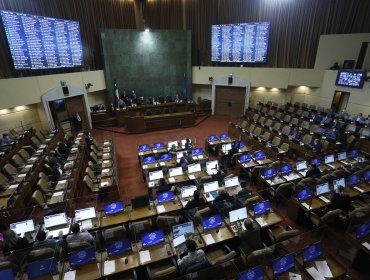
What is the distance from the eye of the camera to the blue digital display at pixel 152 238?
5.32m

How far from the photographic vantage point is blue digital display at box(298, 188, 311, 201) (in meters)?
6.86

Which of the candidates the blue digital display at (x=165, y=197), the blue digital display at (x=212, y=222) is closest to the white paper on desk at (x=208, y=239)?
the blue digital display at (x=212, y=222)

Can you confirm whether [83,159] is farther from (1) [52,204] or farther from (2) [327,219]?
(2) [327,219]

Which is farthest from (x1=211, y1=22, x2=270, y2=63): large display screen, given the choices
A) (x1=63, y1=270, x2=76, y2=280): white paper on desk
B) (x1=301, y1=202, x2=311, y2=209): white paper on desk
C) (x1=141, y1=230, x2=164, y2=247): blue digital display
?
(x1=63, y1=270, x2=76, y2=280): white paper on desk

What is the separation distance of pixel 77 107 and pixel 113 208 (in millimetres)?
11566

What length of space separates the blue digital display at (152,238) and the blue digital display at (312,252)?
117 inches

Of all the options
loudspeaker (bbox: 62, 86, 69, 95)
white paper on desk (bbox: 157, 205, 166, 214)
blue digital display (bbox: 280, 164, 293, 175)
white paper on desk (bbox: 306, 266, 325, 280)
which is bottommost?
white paper on desk (bbox: 157, 205, 166, 214)

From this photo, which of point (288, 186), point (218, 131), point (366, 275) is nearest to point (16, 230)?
point (288, 186)

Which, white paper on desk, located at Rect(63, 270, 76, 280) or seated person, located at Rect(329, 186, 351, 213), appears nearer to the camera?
white paper on desk, located at Rect(63, 270, 76, 280)

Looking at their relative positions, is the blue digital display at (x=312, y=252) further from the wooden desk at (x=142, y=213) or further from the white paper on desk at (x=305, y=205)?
the wooden desk at (x=142, y=213)

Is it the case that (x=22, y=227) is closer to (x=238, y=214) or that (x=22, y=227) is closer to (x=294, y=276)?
(x=238, y=214)

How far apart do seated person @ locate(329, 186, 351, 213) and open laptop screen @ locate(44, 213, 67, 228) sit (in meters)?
7.22

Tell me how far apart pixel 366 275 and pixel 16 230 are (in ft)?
27.0

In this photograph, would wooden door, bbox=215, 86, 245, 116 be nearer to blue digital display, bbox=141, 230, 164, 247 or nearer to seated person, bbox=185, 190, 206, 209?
seated person, bbox=185, 190, 206, 209
